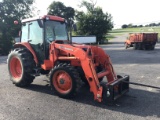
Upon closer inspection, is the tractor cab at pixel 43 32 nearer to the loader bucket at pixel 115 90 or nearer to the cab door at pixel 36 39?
the cab door at pixel 36 39

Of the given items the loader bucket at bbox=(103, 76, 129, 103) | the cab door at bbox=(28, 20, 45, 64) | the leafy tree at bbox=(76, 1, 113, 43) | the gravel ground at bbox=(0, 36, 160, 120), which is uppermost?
the leafy tree at bbox=(76, 1, 113, 43)

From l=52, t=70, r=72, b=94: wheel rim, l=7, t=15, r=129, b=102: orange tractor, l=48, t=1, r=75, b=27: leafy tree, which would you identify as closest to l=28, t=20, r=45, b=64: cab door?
l=7, t=15, r=129, b=102: orange tractor

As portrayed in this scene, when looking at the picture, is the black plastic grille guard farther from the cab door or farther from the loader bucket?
the cab door

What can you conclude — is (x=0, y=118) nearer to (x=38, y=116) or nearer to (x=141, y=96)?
(x=38, y=116)

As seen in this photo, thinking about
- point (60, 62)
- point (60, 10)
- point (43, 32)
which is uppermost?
point (60, 10)

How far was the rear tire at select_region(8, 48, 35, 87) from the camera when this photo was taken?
7109mm

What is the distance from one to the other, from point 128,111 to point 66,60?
2434 mm

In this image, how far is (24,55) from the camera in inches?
285

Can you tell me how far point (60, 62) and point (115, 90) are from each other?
195 cm

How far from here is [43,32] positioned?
22.4 ft

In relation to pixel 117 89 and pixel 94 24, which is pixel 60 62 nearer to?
pixel 117 89

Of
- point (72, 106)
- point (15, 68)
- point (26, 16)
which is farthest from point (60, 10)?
point (72, 106)

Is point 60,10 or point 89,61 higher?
point 60,10

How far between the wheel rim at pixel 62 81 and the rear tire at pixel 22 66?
136 centimetres
